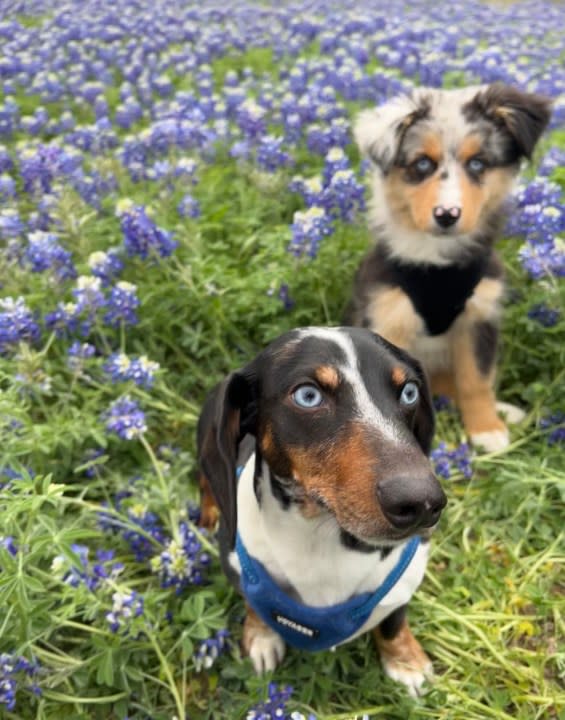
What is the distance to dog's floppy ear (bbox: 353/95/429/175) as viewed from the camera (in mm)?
3055

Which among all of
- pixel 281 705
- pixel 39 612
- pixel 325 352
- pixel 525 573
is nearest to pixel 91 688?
pixel 39 612

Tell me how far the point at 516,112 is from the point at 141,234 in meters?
1.70

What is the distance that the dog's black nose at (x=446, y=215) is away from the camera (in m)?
2.78

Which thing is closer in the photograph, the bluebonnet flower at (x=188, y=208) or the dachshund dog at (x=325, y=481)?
the dachshund dog at (x=325, y=481)

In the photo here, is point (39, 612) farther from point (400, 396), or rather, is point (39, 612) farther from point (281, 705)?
point (400, 396)

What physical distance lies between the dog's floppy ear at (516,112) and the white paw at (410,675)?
2.13 m

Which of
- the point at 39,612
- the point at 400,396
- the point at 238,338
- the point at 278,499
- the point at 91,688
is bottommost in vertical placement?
the point at 91,688

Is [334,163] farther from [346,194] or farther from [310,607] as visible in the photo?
[310,607]

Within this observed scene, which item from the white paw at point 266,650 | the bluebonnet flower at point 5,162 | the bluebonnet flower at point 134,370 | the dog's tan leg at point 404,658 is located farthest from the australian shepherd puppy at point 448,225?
the bluebonnet flower at point 5,162

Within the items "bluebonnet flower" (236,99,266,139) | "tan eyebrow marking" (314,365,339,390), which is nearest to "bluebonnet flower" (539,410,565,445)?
"tan eyebrow marking" (314,365,339,390)

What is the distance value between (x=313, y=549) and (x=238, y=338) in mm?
1732

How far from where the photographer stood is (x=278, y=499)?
1974mm

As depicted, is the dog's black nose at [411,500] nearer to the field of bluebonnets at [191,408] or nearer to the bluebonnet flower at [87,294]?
the field of bluebonnets at [191,408]

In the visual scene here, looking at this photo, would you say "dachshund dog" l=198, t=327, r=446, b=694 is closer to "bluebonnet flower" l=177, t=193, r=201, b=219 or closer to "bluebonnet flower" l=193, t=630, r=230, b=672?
"bluebonnet flower" l=193, t=630, r=230, b=672
